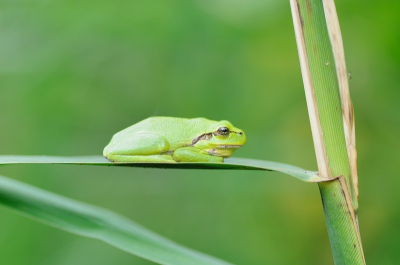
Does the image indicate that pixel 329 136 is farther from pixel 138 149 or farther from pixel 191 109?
pixel 191 109

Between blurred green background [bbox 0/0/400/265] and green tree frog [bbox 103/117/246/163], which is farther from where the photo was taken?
blurred green background [bbox 0/0/400/265]

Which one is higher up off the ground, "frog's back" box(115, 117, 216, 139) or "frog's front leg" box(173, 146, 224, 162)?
"frog's back" box(115, 117, 216, 139)

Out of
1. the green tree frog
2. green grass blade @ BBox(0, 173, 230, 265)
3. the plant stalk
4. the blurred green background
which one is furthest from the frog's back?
the blurred green background

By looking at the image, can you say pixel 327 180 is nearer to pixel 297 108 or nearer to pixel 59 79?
pixel 297 108

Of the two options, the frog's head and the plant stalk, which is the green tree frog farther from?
the plant stalk

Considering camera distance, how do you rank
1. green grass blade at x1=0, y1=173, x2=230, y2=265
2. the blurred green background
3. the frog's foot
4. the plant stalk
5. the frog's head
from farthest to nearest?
1. the blurred green background
2. the frog's head
3. the frog's foot
4. green grass blade at x1=0, y1=173, x2=230, y2=265
5. the plant stalk

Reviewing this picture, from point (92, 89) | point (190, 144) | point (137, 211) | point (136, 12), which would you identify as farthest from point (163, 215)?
point (136, 12)

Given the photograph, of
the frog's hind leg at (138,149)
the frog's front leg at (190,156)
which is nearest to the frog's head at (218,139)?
the frog's front leg at (190,156)
